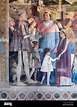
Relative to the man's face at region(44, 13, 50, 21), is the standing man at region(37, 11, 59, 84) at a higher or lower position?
lower

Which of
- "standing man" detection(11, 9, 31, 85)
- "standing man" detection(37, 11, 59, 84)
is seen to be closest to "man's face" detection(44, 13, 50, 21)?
"standing man" detection(37, 11, 59, 84)

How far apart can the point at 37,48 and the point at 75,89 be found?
36cm

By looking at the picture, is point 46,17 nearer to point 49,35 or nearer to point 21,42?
point 49,35

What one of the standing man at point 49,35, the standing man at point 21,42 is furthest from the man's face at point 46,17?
the standing man at point 21,42

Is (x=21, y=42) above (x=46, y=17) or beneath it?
beneath

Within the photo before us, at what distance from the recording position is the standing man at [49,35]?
141cm

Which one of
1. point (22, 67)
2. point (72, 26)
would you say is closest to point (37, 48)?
point (22, 67)

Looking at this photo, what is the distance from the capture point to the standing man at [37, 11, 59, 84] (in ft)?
4.64

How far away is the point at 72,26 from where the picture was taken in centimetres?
141

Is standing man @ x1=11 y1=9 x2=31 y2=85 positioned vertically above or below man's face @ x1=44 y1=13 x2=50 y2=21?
below

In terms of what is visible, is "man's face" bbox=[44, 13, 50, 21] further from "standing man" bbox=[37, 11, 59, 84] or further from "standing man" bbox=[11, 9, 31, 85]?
"standing man" bbox=[11, 9, 31, 85]

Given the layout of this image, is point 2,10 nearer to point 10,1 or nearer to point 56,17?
point 10,1

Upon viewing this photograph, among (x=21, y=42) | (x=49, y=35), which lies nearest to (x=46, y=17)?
(x=49, y=35)

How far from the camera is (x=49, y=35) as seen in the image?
1.42 metres
